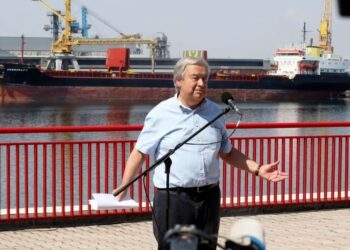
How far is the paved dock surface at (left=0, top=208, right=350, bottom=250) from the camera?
21.4 ft

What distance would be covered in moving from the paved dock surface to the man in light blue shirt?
259 cm

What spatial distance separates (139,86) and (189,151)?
73.6m

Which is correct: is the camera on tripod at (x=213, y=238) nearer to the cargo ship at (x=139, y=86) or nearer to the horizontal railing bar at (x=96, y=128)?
the horizontal railing bar at (x=96, y=128)

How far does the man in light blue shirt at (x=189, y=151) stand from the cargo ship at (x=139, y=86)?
68.1 meters

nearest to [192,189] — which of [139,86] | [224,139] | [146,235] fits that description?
[224,139]

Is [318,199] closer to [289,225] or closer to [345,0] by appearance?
[289,225]

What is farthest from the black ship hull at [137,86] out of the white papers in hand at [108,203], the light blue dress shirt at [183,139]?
the light blue dress shirt at [183,139]

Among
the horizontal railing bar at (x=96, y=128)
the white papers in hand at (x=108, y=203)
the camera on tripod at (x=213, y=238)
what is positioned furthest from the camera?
the horizontal railing bar at (x=96, y=128)

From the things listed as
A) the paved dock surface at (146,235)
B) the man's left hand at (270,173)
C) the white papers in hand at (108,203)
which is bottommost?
the paved dock surface at (146,235)

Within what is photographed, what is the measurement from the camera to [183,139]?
381 cm

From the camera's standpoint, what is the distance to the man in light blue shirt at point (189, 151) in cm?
380

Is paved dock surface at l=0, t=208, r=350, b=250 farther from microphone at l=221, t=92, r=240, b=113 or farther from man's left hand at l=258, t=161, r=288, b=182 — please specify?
microphone at l=221, t=92, r=240, b=113

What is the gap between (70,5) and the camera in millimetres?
95688

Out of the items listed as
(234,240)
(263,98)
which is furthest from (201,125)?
(263,98)
